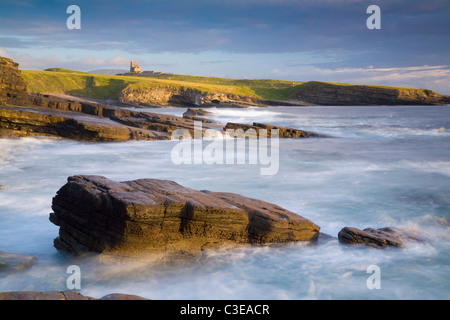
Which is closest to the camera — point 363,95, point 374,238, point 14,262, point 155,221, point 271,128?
point 14,262

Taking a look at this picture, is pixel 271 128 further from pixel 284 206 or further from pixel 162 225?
pixel 162 225

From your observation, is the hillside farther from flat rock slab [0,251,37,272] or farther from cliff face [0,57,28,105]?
flat rock slab [0,251,37,272]

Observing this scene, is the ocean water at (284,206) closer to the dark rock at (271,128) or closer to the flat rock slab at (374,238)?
the flat rock slab at (374,238)

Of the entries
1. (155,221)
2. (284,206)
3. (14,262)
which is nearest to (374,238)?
(284,206)

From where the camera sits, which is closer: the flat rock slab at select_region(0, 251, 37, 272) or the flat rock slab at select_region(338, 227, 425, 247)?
the flat rock slab at select_region(0, 251, 37, 272)

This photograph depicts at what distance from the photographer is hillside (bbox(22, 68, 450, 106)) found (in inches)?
3465

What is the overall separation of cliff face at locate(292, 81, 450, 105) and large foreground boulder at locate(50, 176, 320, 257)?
4685 inches

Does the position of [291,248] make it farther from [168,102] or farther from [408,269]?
[168,102]

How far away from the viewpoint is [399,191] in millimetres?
14320

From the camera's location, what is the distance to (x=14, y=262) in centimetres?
700

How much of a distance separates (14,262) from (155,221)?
259 centimetres

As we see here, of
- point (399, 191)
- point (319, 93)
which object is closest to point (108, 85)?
point (319, 93)

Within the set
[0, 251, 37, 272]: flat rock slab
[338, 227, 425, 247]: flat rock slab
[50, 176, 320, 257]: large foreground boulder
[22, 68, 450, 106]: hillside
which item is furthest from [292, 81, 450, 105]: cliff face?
[0, 251, 37, 272]: flat rock slab

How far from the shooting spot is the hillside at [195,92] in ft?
289
